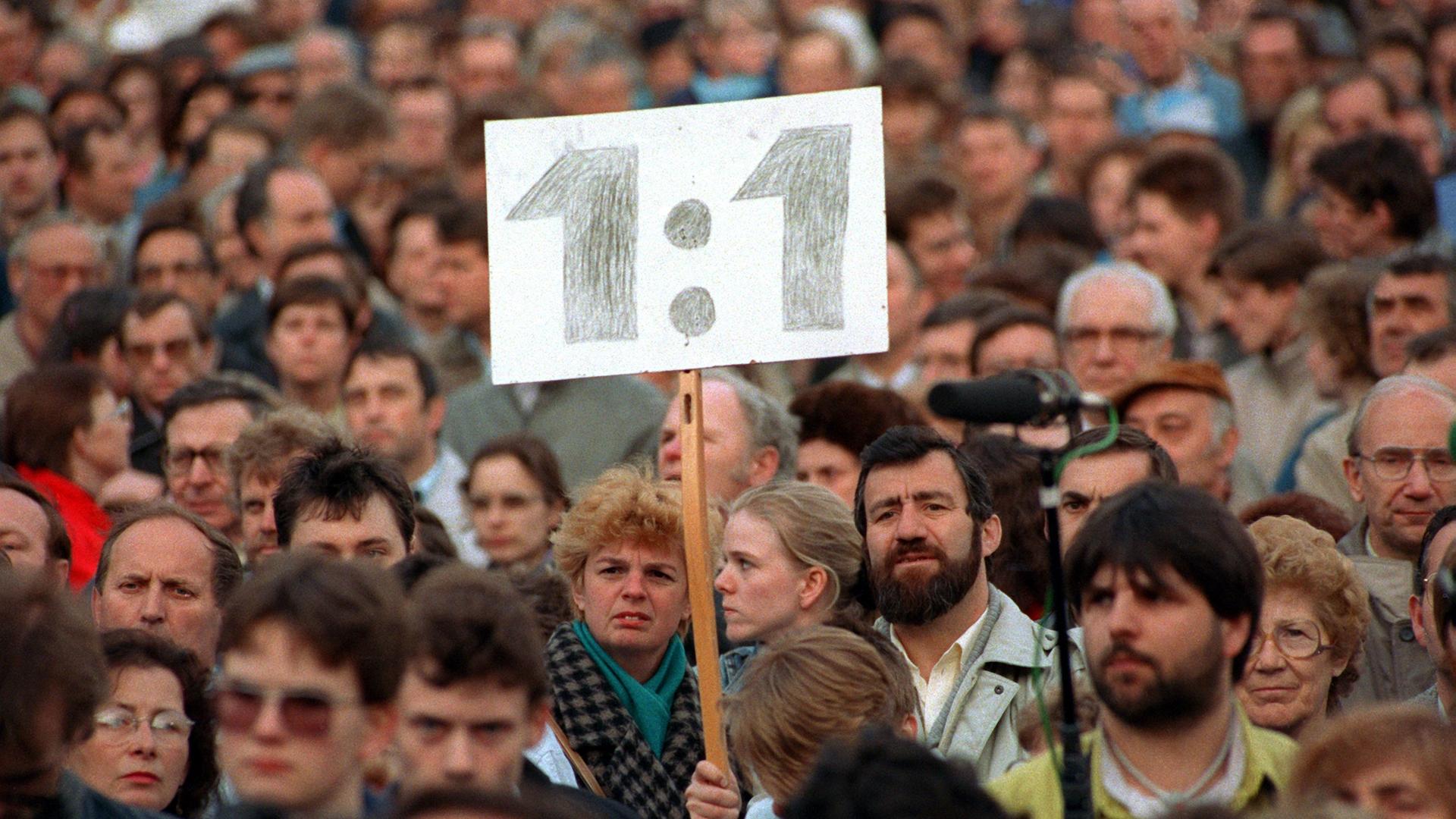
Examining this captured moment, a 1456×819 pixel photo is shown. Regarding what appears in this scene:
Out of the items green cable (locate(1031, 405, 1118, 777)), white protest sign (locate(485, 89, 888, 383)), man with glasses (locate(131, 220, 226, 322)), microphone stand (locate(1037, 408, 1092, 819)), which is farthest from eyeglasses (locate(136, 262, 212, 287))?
→ microphone stand (locate(1037, 408, 1092, 819))

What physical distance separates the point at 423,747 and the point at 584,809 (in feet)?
2.81

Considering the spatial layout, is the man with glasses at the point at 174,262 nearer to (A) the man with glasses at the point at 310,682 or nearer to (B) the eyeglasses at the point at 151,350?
(B) the eyeglasses at the point at 151,350

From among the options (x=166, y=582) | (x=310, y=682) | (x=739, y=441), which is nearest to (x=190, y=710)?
(x=166, y=582)

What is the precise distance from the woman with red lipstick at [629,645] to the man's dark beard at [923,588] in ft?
2.58

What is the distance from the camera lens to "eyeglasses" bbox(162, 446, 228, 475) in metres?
8.41

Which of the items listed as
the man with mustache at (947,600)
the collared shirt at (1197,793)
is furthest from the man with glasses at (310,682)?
the man with mustache at (947,600)

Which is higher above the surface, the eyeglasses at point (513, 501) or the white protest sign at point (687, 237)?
the white protest sign at point (687, 237)

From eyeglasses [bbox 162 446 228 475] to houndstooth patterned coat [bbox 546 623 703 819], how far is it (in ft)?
7.70

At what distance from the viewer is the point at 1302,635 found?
594 cm

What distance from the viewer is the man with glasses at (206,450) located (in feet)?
27.6

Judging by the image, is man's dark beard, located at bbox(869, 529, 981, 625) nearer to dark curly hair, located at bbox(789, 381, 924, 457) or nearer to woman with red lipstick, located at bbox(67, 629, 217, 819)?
dark curly hair, located at bbox(789, 381, 924, 457)

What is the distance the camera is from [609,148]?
619 centimetres

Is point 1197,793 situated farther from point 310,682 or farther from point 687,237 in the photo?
point 687,237

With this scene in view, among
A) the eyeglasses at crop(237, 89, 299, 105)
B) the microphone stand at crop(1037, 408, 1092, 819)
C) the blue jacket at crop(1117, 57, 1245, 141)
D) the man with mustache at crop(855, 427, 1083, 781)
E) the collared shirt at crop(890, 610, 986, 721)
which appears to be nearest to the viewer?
the microphone stand at crop(1037, 408, 1092, 819)
